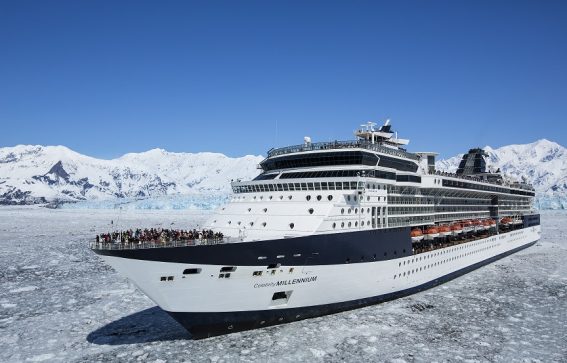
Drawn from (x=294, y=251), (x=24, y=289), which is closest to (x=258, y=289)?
(x=294, y=251)

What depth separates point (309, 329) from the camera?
18578 mm

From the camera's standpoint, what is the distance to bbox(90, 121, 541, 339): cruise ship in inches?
631

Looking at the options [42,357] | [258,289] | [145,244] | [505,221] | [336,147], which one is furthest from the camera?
[505,221]

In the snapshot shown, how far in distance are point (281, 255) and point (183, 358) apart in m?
5.59

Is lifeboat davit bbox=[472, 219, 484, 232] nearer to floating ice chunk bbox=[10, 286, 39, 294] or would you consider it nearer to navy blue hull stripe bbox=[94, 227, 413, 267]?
navy blue hull stripe bbox=[94, 227, 413, 267]

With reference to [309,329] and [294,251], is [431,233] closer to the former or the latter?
[309,329]

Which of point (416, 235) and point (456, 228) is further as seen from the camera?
point (456, 228)

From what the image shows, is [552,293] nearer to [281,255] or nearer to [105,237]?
[281,255]

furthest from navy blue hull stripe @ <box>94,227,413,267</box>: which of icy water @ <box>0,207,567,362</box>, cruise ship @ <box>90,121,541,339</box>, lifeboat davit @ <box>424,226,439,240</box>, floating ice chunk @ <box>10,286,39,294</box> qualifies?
floating ice chunk @ <box>10,286,39,294</box>

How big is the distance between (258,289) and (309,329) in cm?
338

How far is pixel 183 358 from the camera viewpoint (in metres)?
15.7

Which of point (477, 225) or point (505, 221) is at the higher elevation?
point (505, 221)

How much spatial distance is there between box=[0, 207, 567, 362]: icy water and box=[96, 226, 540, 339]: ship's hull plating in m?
0.65

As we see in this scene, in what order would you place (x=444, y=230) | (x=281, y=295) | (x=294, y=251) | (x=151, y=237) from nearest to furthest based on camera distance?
1. (x=151, y=237)
2. (x=294, y=251)
3. (x=281, y=295)
4. (x=444, y=230)
